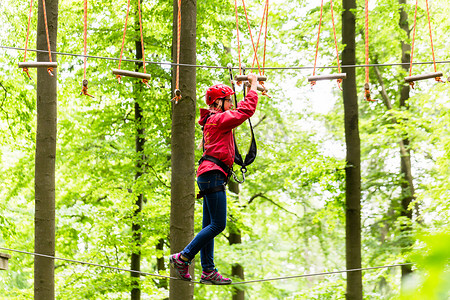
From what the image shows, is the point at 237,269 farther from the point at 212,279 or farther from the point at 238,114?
the point at 238,114

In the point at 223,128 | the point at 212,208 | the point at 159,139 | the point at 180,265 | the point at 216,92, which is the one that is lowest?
the point at 180,265

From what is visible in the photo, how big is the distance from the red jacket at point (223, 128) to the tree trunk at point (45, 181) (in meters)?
2.57

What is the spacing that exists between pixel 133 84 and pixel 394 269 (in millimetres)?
8481

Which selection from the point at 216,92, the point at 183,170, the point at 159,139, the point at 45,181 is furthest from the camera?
the point at 159,139

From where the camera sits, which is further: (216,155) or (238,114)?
(216,155)

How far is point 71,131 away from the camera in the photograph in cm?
1067

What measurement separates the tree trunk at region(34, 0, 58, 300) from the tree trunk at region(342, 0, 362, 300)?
4705 mm

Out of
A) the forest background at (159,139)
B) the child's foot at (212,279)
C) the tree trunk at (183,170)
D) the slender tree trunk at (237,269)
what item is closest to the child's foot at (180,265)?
the child's foot at (212,279)

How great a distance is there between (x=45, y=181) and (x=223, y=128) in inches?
112

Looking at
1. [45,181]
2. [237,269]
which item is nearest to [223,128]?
[45,181]

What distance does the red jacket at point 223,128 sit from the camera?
3.94 metres

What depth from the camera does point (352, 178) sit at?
855 centimetres

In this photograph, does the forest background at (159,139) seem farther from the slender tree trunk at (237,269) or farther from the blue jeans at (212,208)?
the blue jeans at (212,208)

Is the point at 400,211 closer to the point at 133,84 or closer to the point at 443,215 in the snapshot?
the point at 443,215
